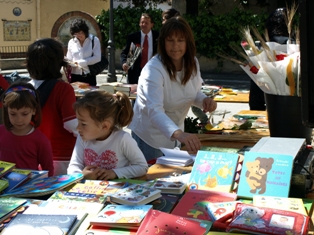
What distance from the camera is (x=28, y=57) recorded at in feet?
10.8

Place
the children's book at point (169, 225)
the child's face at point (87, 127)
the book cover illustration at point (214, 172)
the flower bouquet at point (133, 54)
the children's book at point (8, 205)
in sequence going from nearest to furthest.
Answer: the children's book at point (169, 225) → the children's book at point (8, 205) → the book cover illustration at point (214, 172) → the child's face at point (87, 127) → the flower bouquet at point (133, 54)

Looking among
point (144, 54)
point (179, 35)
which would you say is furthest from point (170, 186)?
point (144, 54)

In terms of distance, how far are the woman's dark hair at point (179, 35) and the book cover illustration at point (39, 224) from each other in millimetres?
1581

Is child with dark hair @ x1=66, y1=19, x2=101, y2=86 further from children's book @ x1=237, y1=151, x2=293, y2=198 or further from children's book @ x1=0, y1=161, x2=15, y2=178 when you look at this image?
children's book @ x1=237, y1=151, x2=293, y2=198

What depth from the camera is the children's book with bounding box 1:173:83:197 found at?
208 centimetres

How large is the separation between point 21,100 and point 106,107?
678 millimetres

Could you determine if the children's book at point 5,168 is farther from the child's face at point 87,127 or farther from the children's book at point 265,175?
the children's book at point 265,175

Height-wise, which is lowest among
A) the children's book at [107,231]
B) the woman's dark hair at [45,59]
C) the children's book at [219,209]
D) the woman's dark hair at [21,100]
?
the children's book at [107,231]

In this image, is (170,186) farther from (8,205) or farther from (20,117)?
(20,117)

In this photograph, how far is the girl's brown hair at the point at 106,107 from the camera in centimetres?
254

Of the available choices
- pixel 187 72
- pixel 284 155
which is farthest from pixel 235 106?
pixel 284 155

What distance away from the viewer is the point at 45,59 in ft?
10.6

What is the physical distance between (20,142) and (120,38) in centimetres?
1423

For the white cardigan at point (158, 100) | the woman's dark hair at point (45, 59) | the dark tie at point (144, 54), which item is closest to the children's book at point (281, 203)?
the white cardigan at point (158, 100)
